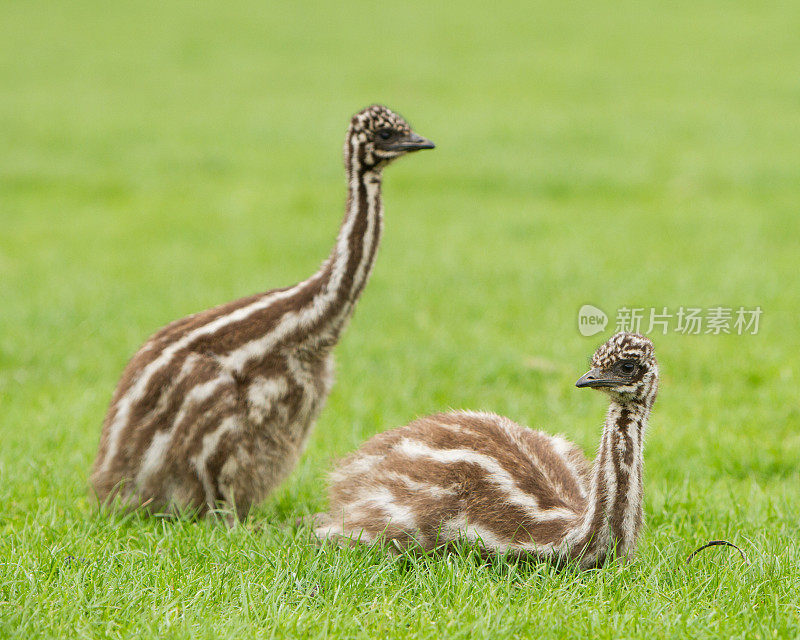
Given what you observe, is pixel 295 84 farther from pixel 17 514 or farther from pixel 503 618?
pixel 503 618

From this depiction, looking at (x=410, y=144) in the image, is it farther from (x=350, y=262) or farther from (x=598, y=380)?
(x=598, y=380)

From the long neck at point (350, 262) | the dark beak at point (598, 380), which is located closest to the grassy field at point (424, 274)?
the dark beak at point (598, 380)

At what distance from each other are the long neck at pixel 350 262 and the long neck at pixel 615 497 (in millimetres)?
1941

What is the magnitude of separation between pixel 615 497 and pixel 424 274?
26.0ft

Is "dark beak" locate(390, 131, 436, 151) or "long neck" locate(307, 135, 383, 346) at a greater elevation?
"dark beak" locate(390, 131, 436, 151)

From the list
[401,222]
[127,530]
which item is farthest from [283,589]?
[401,222]

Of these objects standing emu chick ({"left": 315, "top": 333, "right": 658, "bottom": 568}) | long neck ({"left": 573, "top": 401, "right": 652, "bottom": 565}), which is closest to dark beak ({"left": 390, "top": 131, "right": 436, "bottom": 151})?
standing emu chick ({"left": 315, "top": 333, "right": 658, "bottom": 568})

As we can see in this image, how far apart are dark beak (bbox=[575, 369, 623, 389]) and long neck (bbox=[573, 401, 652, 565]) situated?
0.62 feet

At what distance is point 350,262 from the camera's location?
247 inches

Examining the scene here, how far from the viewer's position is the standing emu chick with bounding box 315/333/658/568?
16.6 ft

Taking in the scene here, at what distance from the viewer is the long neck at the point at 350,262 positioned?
6285mm

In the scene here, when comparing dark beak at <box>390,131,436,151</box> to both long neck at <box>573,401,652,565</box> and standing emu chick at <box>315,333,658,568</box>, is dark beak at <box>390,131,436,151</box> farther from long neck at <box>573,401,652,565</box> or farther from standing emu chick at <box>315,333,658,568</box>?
long neck at <box>573,401,652,565</box>

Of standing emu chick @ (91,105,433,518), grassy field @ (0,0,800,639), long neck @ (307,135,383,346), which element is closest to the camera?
grassy field @ (0,0,800,639)

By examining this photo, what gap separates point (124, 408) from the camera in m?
6.21
